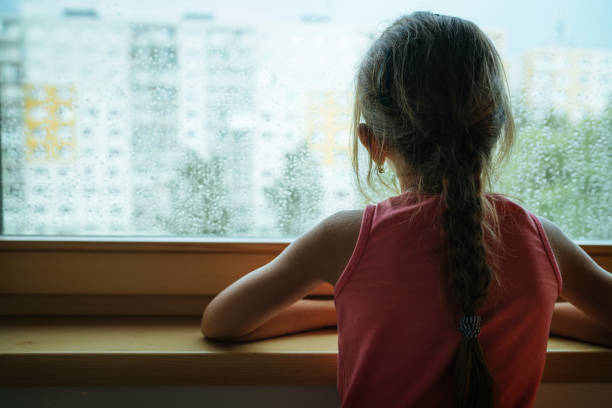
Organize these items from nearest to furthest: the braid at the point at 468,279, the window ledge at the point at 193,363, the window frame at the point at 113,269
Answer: the braid at the point at 468,279
the window ledge at the point at 193,363
the window frame at the point at 113,269

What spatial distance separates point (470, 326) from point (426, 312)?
50 millimetres

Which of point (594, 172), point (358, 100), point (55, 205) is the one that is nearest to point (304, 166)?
point (358, 100)

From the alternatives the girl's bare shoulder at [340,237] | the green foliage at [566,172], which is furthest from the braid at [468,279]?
the green foliage at [566,172]

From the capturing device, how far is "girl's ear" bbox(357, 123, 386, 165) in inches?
23.6

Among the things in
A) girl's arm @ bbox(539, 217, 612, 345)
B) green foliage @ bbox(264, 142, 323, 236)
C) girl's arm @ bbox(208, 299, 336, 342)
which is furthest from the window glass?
girl's arm @ bbox(539, 217, 612, 345)

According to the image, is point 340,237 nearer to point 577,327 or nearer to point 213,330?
point 213,330

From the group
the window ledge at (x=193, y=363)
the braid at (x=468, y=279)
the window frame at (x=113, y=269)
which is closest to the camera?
the braid at (x=468, y=279)

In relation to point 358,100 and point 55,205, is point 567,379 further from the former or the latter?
point 55,205

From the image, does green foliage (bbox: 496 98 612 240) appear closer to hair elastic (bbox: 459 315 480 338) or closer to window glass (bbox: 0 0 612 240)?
window glass (bbox: 0 0 612 240)

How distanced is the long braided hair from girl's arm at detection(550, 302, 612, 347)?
268 millimetres

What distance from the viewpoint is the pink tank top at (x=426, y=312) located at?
0.49 meters

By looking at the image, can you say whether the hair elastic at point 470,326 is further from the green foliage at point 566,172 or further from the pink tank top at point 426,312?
the green foliage at point 566,172

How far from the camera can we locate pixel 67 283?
0.75 m

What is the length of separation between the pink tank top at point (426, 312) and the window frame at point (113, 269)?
26 centimetres
